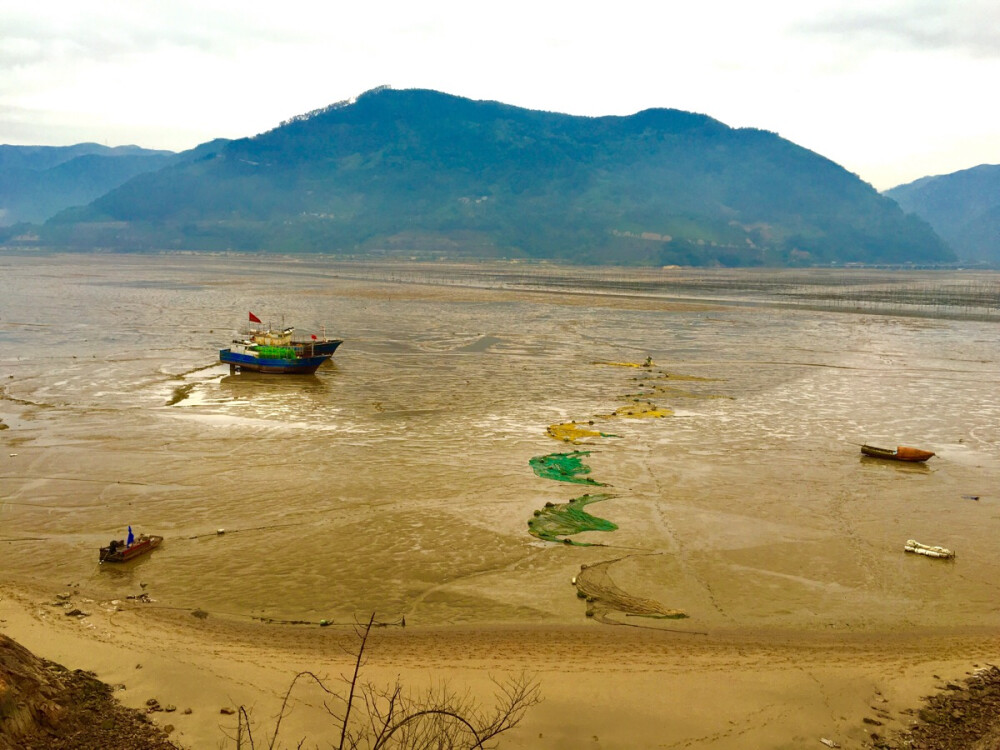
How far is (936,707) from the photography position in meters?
12.0

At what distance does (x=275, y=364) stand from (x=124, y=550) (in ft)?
84.6

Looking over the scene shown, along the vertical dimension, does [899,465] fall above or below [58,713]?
above

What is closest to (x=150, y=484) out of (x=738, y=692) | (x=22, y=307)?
(x=738, y=692)

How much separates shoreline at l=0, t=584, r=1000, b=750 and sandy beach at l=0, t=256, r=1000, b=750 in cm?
5

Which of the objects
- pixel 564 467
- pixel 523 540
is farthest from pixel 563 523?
pixel 564 467

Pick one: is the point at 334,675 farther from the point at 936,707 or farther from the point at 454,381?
the point at 454,381

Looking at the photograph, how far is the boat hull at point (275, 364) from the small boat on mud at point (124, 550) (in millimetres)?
24710

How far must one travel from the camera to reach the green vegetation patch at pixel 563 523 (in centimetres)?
1928

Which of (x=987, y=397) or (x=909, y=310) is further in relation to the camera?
(x=909, y=310)

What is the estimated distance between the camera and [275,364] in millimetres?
42312

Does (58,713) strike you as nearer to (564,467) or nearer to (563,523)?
Result: (563,523)

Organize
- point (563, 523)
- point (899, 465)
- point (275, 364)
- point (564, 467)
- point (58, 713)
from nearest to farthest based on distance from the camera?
point (58, 713), point (563, 523), point (564, 467), point (899, 465), point (275, 364)

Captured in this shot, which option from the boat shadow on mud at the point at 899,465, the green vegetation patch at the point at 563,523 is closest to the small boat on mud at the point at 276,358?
the green vegetation patch at the point at 563,523

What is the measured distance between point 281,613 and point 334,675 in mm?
3077
